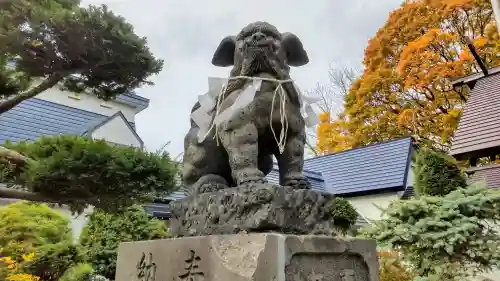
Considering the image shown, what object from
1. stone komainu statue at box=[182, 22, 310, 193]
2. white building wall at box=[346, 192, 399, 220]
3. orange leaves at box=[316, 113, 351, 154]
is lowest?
stone komainu statue at box=[182, 22, 310, 193]

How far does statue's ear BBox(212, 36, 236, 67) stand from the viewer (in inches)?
86.7

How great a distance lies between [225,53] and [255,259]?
1191 millimetres

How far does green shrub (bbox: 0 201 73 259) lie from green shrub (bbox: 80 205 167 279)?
22.7 inches

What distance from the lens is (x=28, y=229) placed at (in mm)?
6164

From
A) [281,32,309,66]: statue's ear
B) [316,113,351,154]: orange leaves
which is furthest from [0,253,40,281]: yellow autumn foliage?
[316,113,351,154]: orange leaves

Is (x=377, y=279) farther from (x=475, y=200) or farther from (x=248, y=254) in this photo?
(x=475, y=200)

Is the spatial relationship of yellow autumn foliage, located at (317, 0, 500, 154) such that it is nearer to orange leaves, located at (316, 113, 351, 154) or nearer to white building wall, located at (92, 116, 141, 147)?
orange leaves, located at (316, 113, 351, 154)

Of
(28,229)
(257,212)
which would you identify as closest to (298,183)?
(257,212)

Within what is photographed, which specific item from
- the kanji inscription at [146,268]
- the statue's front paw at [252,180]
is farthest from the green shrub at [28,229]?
the statue's front paw at [252,180]

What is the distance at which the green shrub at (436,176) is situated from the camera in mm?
7039

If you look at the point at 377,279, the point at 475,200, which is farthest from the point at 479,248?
the point at 377,279

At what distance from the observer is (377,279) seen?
1.86 metres

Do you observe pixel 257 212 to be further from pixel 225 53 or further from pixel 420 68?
pixel 420 68

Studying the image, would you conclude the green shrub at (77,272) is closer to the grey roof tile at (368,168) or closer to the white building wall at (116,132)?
the white building wall at (116,132)
